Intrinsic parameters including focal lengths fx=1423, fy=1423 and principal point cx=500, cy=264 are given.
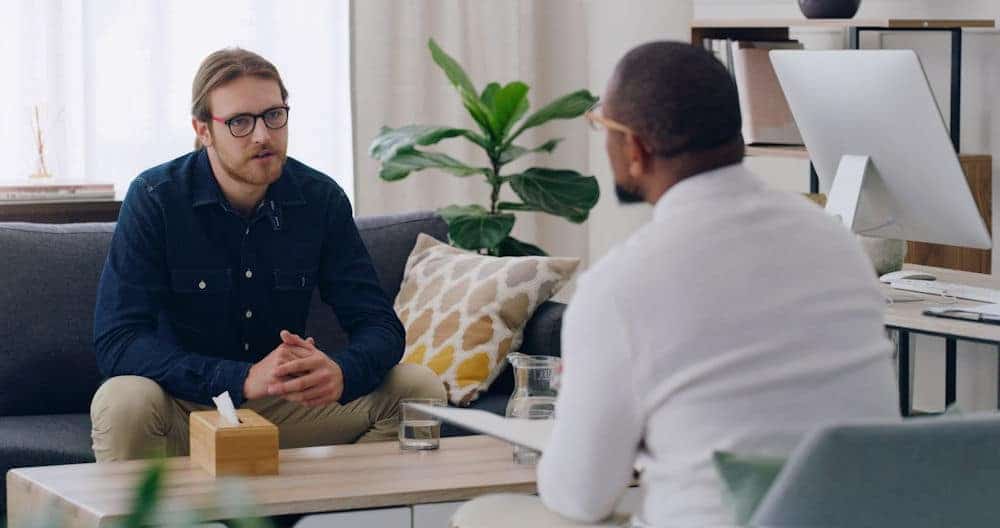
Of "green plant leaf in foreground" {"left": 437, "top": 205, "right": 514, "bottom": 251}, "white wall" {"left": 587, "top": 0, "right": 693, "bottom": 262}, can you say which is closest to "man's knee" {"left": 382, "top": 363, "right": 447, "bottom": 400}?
"green plant leaf in foreground" {"left": 437, "top": 205, "right": 514, "bottom": 251}

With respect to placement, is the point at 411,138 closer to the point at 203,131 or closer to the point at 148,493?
the point at 203,131

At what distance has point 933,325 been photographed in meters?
2.54

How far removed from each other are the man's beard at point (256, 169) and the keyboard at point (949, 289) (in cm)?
131

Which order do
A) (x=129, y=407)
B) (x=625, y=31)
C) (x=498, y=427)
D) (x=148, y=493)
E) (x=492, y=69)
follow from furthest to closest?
(x=625, y=31) < (x=492, y=69) < (x=129, y=407) < (x=498, y=427) < (x=148, y=493)

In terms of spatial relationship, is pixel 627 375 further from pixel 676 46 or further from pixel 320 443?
pixel 320 443

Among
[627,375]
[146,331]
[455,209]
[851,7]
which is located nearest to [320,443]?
[146,331]

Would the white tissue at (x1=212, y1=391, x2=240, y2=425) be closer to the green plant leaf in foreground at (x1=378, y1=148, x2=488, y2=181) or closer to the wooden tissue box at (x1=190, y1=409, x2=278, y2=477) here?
the wooden tissue box at (x1=190, y1=409, x2=278, y2=477)

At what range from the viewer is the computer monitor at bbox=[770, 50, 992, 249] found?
2.56m

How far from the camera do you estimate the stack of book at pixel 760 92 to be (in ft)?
13.0

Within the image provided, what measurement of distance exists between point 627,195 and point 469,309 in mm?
1640

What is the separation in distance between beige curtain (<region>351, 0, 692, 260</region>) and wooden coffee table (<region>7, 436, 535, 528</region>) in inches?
98.5

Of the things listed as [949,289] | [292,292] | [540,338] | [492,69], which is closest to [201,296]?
[292,292]

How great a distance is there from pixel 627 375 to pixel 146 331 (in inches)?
57.0

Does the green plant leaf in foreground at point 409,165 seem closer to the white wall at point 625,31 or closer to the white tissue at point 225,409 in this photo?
the white wall at point 625,31
